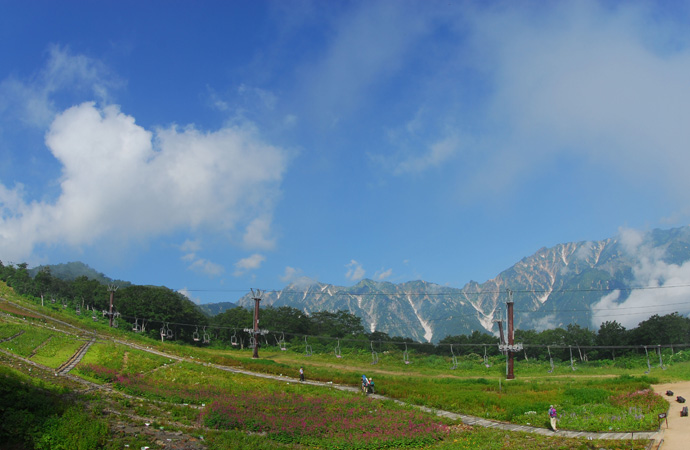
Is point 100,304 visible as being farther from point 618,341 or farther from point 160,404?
point 618,341

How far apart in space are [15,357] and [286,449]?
1222 inches

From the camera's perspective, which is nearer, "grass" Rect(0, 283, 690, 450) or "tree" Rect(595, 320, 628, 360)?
"grass" Rect(0, 283, 690, 450)

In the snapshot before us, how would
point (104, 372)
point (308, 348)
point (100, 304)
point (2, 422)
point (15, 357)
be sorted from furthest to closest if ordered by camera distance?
point (100, 304) < point (308, 348) < point (15, 357) < point (104, 372) < point (2, 422)

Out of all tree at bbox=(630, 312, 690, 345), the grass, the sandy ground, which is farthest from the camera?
tree at bbox=(630, 312, 690, 345)

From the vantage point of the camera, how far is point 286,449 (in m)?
21.6

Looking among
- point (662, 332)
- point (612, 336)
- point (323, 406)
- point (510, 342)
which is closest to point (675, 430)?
point (323, 406)

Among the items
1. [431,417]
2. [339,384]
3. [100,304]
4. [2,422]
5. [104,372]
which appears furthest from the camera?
[100,304]

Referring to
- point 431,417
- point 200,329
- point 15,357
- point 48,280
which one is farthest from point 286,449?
point 48,280

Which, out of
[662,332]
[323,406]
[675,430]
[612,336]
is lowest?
[323,406]

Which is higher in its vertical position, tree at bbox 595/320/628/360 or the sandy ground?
tree at bbox 595/320/628/360

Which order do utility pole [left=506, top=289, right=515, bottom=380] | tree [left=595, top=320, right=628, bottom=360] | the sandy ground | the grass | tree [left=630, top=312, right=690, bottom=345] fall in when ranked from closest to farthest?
the sandy ground
the grass
utility pole [left=506, top=289, right=515, bottom=380]
tree [left=630, top=312, right=690, bottom=345]
tree [left=595, top=320, right=628, bottom=360]

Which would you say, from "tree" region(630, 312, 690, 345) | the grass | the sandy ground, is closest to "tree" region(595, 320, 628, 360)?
"tree" region(630, 312, 690, 345)

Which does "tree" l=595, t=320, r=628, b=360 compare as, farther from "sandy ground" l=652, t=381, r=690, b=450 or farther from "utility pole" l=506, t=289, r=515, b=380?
"sandy ground" l=652, t=381, r=690, b=450

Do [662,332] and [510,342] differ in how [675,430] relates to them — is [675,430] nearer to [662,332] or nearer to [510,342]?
[510,342]
